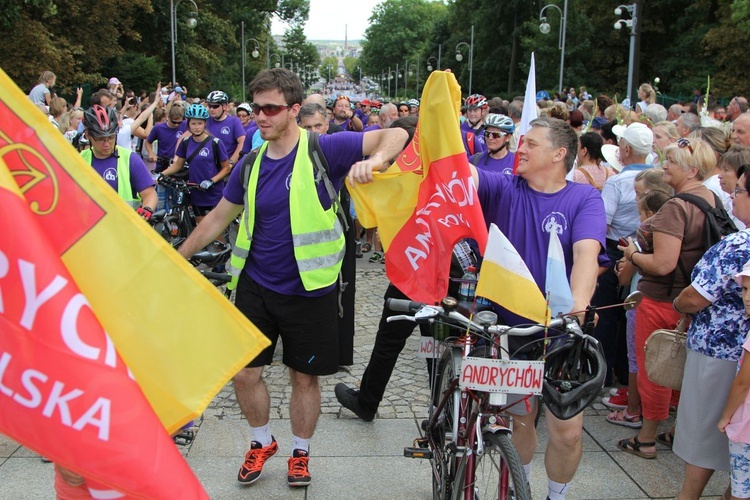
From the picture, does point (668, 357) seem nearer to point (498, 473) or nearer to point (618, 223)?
point (498, 473)

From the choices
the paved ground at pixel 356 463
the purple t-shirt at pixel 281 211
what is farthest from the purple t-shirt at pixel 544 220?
the paved ground at pixel 356 463

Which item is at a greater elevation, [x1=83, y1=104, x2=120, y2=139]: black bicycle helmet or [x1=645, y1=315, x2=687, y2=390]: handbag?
[x1=83, y1=104, x2=120, y2=139]: black bicycle helmet

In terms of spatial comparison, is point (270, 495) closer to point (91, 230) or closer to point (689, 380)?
point (689, 380)

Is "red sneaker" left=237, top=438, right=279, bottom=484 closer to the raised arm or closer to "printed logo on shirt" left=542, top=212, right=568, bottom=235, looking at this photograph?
the raised arm

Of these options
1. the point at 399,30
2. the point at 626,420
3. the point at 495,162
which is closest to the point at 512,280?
the point at 626,420

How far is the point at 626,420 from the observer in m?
5.21

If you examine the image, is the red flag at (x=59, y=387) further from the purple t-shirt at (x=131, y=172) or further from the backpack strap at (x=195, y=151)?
the backpack strap at (x=195, y=151)

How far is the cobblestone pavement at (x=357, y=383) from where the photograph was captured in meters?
5.27

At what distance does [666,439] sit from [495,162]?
2626 millimetres

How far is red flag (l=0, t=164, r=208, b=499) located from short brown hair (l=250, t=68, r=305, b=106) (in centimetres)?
228

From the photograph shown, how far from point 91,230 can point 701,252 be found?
11.9 feet

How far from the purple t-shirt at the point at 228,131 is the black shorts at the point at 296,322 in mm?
6346

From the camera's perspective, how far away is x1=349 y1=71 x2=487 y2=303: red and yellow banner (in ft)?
11.6

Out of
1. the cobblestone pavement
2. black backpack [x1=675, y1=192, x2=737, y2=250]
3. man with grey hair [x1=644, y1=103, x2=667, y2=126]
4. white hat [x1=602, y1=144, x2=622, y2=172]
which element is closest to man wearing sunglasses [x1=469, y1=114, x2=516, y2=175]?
white hat [x1=602, y1=144, x2=622, y2=172]
